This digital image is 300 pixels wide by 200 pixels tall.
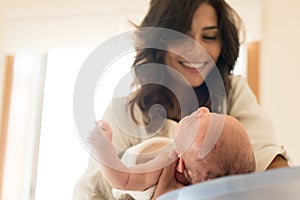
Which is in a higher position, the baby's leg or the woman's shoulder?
the woman's shoulder

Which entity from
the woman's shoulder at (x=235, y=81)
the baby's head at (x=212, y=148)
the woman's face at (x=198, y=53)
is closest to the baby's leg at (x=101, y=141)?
the baby's head at (x=212, y=148)

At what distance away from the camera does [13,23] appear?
161cm

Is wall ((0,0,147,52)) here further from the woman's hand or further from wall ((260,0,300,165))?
the woman's hand

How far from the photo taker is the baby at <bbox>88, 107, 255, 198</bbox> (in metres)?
0.71

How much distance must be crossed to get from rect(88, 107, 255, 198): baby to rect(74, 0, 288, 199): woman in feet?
0.59

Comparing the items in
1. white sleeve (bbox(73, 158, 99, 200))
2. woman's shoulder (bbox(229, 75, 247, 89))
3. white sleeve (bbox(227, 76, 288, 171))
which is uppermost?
woman's shoulder (bbox(229, 75, 247, 89))

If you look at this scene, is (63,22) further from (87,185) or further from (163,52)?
(87,185)

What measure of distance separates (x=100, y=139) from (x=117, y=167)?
0.06 meters

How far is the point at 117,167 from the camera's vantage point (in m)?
0.75

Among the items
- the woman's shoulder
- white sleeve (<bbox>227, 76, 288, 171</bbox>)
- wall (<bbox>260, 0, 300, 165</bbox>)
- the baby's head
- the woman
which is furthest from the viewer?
wall (<bbox>260, 0, 300, 165</bbox>)

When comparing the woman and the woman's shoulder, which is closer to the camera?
the woman

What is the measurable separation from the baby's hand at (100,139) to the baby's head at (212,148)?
106mm

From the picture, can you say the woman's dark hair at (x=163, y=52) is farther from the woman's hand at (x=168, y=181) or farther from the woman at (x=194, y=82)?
the woman's hand at (x=168, y=181)

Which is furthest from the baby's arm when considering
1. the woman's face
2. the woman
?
the woman's face
